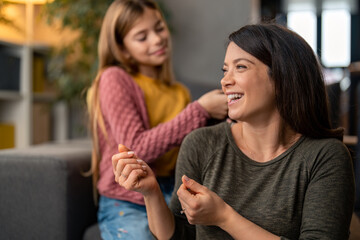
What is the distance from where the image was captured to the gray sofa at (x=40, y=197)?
4.45ft

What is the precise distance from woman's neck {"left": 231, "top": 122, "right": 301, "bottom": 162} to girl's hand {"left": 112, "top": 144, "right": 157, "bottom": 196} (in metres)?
0.26

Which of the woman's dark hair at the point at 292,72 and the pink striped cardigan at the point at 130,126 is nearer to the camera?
the woman's dark hair at the point at 292,72

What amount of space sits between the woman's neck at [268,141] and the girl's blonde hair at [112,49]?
56cm

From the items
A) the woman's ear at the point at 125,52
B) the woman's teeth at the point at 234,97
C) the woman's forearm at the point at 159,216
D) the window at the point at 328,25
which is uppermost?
the window at the point at 328,25

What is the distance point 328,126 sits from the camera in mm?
1039

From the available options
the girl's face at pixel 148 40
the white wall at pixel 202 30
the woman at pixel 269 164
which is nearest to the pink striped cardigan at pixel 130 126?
the girl's face at pixel 148 40

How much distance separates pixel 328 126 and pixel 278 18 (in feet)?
0.98

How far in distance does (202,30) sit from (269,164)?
2804 mm

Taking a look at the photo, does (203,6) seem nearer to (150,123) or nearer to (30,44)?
(30,44)

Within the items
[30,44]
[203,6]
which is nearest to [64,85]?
[30,44]

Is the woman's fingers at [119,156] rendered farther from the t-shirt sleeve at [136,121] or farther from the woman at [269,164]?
the t-shirt sleeve at [136,121]

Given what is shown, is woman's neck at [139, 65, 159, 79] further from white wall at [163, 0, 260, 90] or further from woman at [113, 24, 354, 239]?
white wall at [163, 0, 260, 90]

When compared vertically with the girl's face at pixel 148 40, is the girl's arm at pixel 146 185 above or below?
below

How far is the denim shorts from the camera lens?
1.28 meters
